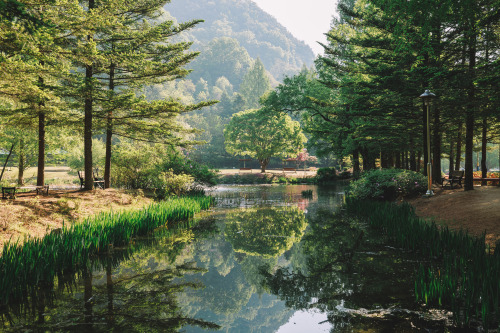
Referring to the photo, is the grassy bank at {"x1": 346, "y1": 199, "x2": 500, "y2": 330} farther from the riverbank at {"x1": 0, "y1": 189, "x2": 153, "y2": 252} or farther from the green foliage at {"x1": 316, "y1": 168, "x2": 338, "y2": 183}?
the green foliage at {"x1": 316, "y1": 168, "x2": 338, "y2": 183}

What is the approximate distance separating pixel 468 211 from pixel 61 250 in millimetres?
10798

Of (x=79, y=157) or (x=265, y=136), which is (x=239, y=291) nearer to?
(x=79, y=157)

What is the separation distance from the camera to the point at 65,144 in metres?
22.0

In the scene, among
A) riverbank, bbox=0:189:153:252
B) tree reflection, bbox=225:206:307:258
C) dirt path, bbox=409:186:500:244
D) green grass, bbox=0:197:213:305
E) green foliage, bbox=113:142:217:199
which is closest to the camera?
green grass, bbox=0:197:213:305

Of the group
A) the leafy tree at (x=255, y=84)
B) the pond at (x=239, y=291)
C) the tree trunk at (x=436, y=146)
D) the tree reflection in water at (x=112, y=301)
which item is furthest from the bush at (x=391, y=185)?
the leafy tree at (x=255, y=84)

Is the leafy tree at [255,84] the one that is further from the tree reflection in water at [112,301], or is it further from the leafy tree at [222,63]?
the tree reflection in water at [112,301]

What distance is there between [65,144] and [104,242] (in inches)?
708

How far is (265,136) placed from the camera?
143ft

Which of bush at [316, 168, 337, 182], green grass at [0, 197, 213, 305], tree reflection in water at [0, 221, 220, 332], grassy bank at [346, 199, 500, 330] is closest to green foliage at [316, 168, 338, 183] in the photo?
bush at [316, 168, 337, 182]

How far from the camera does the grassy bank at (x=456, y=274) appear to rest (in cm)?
364

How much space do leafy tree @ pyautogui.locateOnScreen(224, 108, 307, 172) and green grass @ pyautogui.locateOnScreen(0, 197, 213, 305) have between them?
3371 cm

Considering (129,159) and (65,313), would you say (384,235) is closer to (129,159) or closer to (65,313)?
(65,313)

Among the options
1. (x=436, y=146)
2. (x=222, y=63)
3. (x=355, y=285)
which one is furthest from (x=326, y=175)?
(x=222, y=63)

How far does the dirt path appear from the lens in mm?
7734
